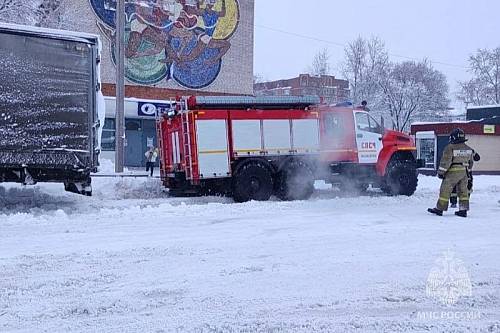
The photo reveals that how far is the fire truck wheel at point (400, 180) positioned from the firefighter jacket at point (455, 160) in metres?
4.59

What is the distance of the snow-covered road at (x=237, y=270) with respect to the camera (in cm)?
478

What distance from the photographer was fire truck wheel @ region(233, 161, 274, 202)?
46.3 ft

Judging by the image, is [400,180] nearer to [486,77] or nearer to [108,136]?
[108,136]

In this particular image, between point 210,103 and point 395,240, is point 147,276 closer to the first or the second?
point 395,240

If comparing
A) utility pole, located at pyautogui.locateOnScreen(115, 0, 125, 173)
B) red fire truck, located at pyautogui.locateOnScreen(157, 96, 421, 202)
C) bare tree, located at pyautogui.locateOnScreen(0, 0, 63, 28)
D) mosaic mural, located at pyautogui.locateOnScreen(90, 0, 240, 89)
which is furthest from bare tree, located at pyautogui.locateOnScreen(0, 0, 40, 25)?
red fire truck, located at pyautogui.locateOnScreen(157, 96, 421, 202)

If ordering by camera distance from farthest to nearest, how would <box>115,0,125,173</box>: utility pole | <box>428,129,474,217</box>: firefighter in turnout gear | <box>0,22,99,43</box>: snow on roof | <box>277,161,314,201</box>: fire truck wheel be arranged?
<box>115,0,125,173</box>: utility pole
<box>277,161,314,201</box>: fire truck wheel
<box>428,129,474,217</box>: firefighter in turnout gear
<box>0,22,99,43</box>: snow on roof

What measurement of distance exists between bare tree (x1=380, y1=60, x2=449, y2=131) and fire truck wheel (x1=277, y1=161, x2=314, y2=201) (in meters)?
42.9

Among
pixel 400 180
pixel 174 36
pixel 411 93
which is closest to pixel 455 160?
pixel 400 180

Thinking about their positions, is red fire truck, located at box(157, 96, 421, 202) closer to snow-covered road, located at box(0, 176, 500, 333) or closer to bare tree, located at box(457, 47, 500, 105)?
snow-covered road, located at box(0, 176, 500, 333)

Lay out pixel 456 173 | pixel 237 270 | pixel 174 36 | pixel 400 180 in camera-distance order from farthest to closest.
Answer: pixel 174 36 < pixel 400 180 < pixel 456 173 < pixel 237 270

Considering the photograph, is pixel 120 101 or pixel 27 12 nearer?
pixel 120 101

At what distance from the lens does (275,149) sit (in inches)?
577

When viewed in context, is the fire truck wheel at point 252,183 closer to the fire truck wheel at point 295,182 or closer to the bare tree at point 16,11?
the fire truck wheel at point 295,182

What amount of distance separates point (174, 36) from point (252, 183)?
828 inches
